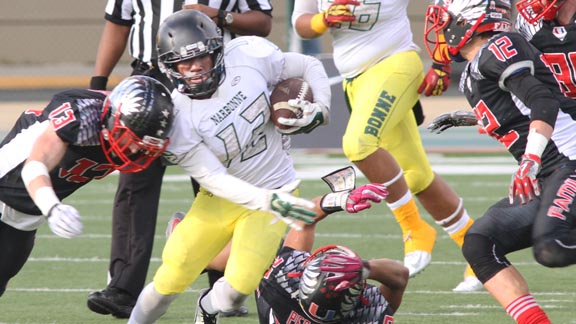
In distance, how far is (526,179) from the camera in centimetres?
414

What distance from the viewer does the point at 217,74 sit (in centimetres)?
462

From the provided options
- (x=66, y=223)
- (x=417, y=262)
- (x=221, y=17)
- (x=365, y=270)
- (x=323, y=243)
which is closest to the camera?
(x=66, y=223)

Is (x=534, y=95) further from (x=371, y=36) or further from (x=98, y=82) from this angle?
(x=98, y=82)

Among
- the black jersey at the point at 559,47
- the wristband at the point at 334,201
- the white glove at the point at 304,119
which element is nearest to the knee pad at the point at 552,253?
the wristband at the point at 334,201

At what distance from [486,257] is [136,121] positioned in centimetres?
133

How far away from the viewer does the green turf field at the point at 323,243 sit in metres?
5.39

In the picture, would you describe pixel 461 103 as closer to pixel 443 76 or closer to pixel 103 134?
pixel 443 76

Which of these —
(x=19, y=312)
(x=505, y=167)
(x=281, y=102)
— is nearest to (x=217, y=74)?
(x=281, y=102)

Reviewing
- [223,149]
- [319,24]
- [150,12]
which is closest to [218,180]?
[223,149]

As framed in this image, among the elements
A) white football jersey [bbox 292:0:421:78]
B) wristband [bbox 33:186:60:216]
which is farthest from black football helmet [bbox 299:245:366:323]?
white football jersey [bbox 292:0:421:78]

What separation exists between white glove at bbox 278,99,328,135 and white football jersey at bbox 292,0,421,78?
161cm

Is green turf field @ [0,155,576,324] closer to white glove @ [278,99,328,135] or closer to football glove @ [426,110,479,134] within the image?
football glove @ [426,110,479,134]

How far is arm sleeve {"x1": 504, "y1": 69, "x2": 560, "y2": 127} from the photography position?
4246mm

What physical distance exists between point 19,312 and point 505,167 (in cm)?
615
